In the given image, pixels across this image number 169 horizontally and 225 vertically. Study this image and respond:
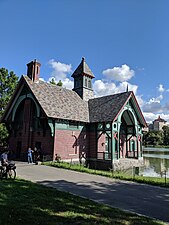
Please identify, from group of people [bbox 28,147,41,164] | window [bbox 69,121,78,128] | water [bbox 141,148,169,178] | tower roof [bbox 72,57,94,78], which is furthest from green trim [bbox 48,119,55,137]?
tower roof [bbox 72,57,94,78]

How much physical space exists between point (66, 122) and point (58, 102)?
2.83m

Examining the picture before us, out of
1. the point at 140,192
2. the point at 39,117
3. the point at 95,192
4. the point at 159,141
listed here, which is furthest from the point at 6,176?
the point at 159,141

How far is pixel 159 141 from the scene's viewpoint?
242ft

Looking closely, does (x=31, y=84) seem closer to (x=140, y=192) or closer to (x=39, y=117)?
(x=39, y=117)

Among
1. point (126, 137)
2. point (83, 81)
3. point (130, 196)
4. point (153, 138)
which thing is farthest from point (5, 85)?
point (153, 138)

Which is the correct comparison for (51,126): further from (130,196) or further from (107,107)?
(130,196)

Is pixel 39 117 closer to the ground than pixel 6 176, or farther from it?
farther from it

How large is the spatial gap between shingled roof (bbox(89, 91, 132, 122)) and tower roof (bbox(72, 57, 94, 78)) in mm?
4752

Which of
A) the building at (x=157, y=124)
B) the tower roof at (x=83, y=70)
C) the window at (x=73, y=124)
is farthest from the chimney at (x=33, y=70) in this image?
the building at (x=157, y=124)

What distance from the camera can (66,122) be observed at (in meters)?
21.5

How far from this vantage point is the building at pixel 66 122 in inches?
817

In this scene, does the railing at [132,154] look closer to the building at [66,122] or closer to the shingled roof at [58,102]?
the building at [66,122]

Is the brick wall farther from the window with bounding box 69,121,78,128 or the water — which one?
the water

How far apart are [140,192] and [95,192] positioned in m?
2.25
